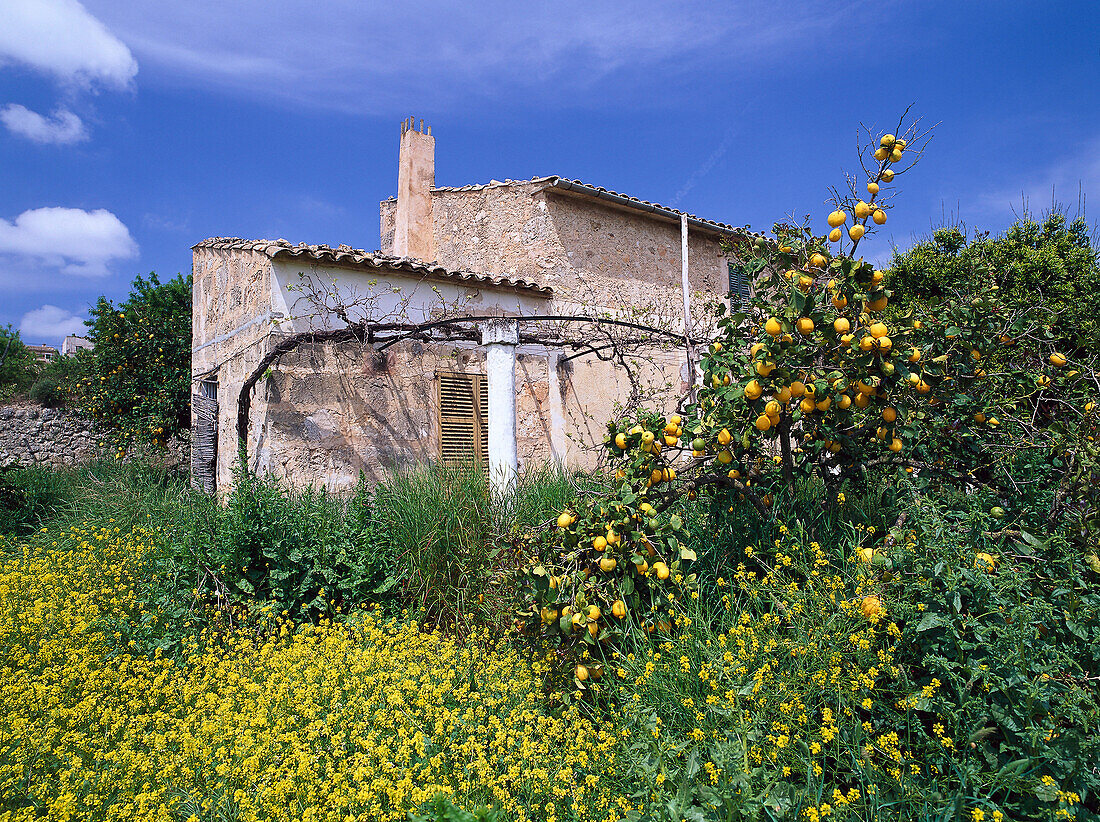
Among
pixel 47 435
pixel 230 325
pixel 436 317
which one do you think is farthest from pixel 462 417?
pixel 47 435

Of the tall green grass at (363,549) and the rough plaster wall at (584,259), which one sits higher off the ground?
the rough plaster wall at (584,259)

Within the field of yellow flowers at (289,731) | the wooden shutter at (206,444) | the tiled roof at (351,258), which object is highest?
the tiled roof at (351,258)

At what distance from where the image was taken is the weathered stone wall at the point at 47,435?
13.6 meters

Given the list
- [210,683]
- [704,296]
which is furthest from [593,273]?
[210,683]

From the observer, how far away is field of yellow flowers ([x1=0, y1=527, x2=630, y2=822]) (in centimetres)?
267

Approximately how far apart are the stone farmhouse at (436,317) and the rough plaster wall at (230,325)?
0.11 feet

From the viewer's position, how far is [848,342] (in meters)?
3.37

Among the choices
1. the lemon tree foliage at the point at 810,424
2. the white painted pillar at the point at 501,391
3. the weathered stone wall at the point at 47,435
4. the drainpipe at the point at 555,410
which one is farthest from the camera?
the weathered stone wall at the point at 47,435

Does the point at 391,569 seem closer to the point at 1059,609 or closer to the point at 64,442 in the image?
the point at 1059,609

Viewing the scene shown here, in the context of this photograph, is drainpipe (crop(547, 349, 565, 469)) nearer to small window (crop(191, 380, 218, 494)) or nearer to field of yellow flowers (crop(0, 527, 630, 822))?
small window (crop(191, 380, 218, 494))

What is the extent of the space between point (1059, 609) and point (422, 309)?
7.07 meters

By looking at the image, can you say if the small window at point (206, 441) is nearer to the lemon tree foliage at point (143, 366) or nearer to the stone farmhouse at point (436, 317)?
the stone farmhouse at point (436, 317)

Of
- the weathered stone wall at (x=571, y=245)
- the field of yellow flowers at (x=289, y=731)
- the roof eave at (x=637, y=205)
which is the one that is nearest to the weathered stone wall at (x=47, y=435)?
the weathered stone wall at (x=571, y=245)

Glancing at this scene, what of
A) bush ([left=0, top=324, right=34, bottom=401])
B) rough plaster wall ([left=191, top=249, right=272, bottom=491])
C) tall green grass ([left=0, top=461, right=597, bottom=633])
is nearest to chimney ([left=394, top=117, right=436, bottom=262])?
rough plaster wall ([left=191, top=249, right=272, bottom=491])
